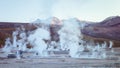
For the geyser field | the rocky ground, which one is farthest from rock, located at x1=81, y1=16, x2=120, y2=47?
the rocky ground

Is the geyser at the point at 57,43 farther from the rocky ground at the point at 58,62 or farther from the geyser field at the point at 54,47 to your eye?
the rocky ground at the point at 58,62

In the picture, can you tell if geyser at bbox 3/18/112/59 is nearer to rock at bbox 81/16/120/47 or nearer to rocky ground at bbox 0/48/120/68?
rock at bbox 81/16/120/47

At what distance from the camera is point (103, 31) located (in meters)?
13.2

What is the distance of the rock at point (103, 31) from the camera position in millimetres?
12969

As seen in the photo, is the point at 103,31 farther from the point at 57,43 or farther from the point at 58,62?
the point at 58,62

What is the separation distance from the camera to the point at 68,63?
11.2 meters

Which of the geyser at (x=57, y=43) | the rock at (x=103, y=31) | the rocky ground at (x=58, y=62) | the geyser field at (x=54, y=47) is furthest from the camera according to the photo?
the rock at (x=103, y=31)

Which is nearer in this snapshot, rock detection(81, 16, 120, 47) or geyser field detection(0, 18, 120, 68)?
geyser field detection(0, 18, 120, 68)

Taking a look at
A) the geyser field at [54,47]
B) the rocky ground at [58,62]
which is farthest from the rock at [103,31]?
the rocky ground at [58,62]

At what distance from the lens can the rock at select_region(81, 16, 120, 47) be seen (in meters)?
13.0

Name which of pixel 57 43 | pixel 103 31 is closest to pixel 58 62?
pixel 57 43

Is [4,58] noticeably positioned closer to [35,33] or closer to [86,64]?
[35,33]

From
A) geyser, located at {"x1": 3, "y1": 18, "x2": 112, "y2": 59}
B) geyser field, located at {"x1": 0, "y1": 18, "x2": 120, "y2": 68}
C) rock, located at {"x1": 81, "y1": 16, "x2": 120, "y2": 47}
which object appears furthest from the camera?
rock, located at {"x1": 81, "y1": 16, "x2": 120, "y2": 47}

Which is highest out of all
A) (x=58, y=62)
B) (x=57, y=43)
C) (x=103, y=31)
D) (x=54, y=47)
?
(x=103, y=31)
